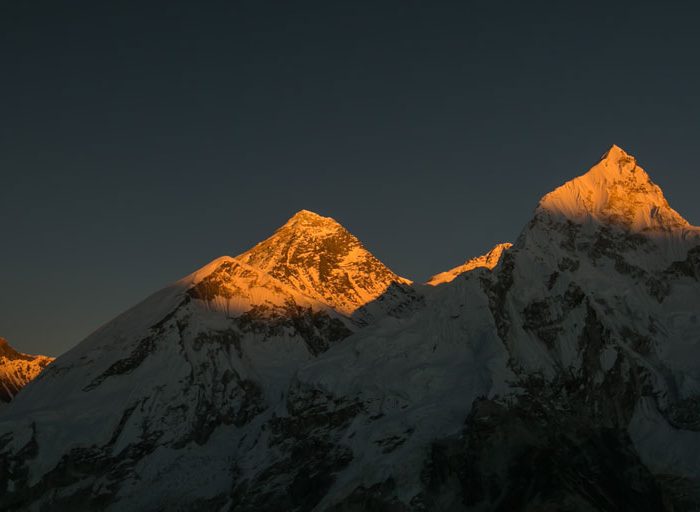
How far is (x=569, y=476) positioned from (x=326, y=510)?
42.6 meters

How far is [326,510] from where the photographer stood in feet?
618

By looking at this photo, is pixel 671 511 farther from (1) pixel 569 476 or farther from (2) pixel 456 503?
(2) pixel 456 503

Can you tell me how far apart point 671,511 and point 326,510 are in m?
63.8

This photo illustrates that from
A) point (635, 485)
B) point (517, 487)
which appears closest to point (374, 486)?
point (517, 487)

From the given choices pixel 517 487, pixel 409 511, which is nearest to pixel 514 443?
pixel 517 487

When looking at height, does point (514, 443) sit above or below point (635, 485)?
above

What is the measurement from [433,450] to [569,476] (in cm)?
2551

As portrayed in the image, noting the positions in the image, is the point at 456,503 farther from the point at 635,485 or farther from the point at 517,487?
the point at 635,485

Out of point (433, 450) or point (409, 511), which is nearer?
point (409, 511)

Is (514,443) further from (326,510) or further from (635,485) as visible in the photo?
(326,510)

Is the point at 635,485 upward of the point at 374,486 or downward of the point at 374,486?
downward

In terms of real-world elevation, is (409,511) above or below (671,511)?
above

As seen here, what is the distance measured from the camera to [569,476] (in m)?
186

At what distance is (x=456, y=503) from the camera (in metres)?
187
